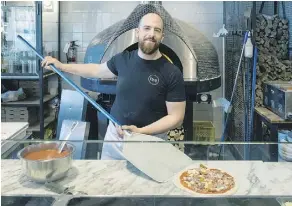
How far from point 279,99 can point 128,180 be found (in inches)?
78.1

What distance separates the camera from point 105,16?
3900 mm

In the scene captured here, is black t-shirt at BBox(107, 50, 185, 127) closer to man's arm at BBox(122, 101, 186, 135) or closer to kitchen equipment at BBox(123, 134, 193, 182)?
man's arm at BBox(122, 101, 186, 135)

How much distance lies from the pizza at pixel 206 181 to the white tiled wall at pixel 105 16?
2887 millimetres

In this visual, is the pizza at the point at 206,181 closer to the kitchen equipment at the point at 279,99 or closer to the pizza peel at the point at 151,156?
the pizza peel at the point at 151,156

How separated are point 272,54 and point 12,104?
268 cm

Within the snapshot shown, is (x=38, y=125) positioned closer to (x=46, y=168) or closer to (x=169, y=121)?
(x=169, y=121)

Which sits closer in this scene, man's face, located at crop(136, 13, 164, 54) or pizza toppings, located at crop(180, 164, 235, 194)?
pizza toppings, located at crop(180, 164, 235, 194)

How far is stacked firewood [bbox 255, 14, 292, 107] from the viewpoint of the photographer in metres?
3.29

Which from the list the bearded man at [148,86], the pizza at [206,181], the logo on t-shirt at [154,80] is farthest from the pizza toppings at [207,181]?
the logo on t-shirt at [154,80]

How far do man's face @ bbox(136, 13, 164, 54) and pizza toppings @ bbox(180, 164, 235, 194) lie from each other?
2.93 feet

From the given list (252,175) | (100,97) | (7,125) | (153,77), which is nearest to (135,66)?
(153,77)

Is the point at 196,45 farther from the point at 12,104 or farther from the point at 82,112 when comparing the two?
the point at 12,104

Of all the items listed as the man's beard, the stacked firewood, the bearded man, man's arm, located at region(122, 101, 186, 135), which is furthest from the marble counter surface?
the stacked firewood

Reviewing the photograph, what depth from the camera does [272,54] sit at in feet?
11.2
